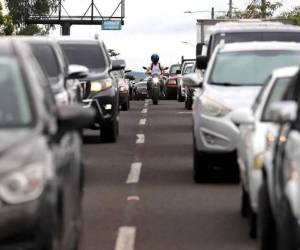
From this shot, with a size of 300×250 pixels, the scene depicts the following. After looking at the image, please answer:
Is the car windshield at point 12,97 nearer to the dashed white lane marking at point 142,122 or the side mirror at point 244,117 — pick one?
the side mirror at point 244,117

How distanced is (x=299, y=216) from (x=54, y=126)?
5.23 ft

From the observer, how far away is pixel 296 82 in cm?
878

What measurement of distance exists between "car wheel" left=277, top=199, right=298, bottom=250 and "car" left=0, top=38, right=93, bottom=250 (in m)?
1.32

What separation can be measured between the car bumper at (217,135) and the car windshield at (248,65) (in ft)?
3.22

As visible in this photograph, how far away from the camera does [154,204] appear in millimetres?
12305

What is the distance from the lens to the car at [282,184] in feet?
22.7

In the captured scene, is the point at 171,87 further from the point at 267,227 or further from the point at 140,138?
the point at 267,227

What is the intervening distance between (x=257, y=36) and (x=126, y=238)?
10.4 m

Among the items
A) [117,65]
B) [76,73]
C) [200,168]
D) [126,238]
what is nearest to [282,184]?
[126,238]

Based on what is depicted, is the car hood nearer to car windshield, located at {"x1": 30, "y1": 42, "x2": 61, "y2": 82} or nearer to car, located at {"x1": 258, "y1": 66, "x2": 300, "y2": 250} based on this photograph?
car windshield, located at {"x1": 30, "y1": 42, "x2": 61, "y2": 82}

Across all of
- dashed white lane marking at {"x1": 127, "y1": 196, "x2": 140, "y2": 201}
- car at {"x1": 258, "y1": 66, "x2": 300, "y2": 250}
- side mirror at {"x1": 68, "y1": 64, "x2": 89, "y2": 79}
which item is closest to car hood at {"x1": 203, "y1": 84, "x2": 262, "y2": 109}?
dashed white lane marking at {"x1": 127, "y1": 196, "x2": 140, "y2": 201}

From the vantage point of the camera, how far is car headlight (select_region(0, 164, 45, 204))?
6566 mm

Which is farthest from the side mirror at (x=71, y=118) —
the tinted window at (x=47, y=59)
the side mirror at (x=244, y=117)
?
the tinted window at (x=47, y=59)

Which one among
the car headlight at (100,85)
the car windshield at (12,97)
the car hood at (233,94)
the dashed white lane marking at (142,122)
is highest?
the car windshield at (12,97)
